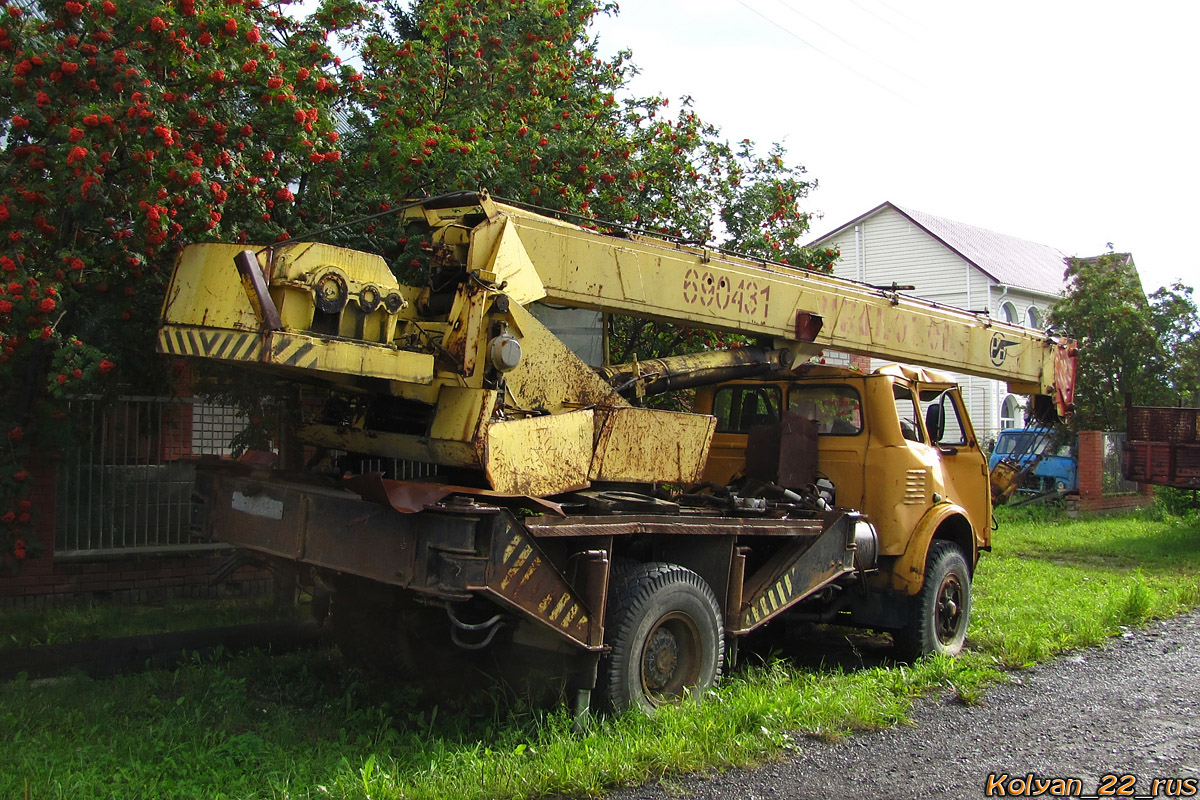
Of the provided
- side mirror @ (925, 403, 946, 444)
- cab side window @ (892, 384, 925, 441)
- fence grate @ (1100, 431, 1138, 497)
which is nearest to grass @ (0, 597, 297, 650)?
cab side window @ (892, 384, 925, 441)

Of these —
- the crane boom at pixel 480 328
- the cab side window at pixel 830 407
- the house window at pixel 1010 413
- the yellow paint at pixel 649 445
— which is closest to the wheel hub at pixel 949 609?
the cab side window at pixel 830 407

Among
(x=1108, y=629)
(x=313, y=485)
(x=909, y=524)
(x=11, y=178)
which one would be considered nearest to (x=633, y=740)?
(x=313, y=485)

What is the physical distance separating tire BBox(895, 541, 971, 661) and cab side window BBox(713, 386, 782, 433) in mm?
1578

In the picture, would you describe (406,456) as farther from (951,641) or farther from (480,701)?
(951,641)

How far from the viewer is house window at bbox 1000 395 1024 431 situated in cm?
2758

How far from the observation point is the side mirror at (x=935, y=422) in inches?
299

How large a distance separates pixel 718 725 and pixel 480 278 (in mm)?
2556

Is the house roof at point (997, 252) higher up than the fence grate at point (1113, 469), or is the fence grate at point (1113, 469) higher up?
the house roof at point (997, 252)

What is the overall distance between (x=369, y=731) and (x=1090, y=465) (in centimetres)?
1668

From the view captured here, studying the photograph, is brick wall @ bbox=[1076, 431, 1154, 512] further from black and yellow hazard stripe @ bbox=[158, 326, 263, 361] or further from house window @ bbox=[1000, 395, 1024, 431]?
black and yellow hazard stripe @ bbox=[158, 326, 263, 361]

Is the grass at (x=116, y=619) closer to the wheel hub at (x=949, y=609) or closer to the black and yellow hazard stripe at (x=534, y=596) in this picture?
the black and yellow hazard stripe at (x=534, y=596)

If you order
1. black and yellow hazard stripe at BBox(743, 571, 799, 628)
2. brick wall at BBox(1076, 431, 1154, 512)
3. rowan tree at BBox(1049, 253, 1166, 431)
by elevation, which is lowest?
black and yellow hazard stripe at BBox(743, 571, 799, 628)

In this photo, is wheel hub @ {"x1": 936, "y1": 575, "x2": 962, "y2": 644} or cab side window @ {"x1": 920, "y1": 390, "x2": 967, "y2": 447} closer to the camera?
wheel hub @ {"x1": 936, "y1": 575, "x2": 962, "y2": 644}

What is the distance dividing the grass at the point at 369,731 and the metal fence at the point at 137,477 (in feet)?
7.65
